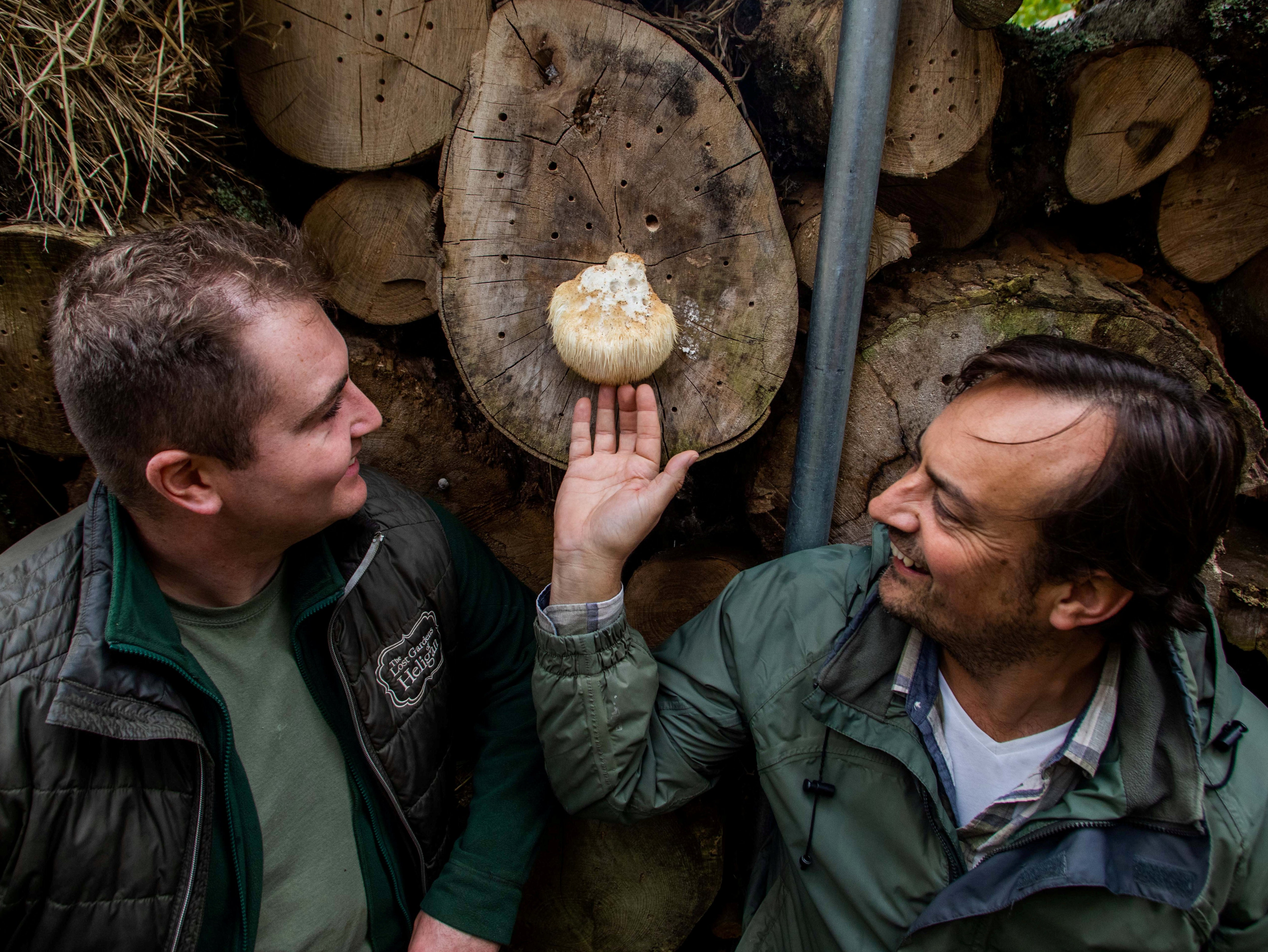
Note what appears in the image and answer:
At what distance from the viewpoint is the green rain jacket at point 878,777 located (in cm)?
136

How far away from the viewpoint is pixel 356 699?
1636 millimetres

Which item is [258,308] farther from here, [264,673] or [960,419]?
[960,419]

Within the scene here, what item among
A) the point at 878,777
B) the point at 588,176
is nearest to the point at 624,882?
the point at 878,777

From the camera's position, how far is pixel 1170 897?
4.26ft

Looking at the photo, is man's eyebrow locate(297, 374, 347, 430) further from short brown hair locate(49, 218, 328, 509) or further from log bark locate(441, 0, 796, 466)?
log bark locate(441, 0, 796, 466)

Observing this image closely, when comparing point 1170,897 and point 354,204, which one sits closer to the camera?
point 1170,897

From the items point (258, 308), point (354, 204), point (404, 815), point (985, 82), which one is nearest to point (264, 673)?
point (404, 815)

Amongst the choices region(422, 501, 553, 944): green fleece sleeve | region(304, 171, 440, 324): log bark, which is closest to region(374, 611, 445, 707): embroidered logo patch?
region(422, 501, 553, 944): green fleece sleeve

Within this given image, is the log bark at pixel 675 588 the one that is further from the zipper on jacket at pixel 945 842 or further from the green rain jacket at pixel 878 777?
the zipper on jacket at pixel 945 842

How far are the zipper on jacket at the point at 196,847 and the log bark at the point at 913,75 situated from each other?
6.67 ft

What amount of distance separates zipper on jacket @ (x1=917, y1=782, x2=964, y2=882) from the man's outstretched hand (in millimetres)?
772

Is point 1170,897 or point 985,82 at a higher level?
point 985,82

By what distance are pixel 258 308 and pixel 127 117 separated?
0.77 meters

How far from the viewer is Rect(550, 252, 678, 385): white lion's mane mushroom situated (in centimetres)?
168
